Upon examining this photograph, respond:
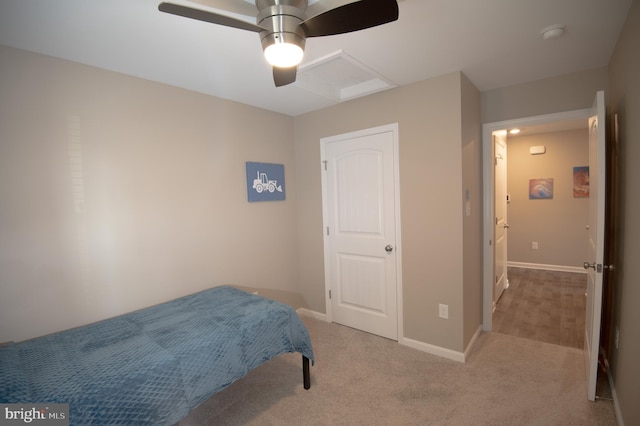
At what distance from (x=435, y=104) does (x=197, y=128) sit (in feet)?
6.84

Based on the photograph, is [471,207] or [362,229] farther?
[362,229]

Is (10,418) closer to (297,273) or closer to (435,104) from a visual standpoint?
(297,273)

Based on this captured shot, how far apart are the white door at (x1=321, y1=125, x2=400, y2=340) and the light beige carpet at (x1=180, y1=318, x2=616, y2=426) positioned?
0.47 m

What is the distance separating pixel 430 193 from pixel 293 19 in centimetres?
185

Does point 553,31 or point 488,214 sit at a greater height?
point 553,31

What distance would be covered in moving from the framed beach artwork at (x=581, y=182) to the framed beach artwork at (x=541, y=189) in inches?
12.6

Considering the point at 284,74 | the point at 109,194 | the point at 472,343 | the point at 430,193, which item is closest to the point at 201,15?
the point at 284,74

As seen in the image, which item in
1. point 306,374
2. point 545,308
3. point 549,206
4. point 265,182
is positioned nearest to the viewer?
point 306,374

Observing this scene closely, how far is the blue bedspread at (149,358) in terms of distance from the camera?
135cm

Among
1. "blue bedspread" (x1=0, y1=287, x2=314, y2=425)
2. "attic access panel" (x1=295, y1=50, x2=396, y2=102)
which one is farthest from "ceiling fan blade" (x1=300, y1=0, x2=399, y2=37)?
"blue bedspread" (x1=0, y1=287, x2=314, y2=425)

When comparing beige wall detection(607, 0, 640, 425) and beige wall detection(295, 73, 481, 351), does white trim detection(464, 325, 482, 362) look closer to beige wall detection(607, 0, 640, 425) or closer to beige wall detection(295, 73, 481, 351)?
beige wall detection(295, 73, 481, 351)

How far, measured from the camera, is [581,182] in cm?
499

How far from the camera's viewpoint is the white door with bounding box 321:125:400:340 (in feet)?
9.53

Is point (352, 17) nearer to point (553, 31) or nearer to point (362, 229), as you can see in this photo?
point (553, 31)
